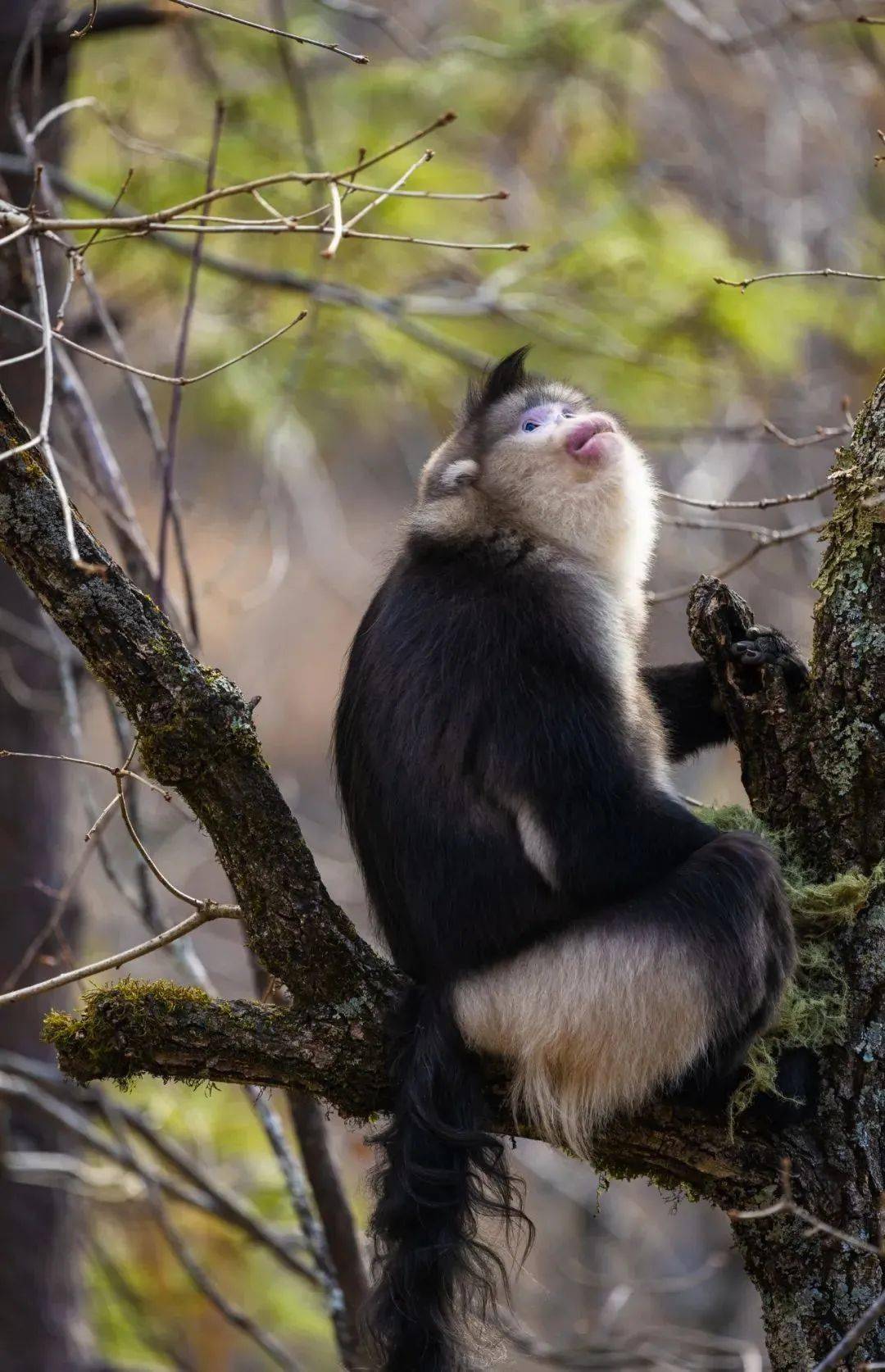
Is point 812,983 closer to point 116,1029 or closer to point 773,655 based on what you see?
point 773,655

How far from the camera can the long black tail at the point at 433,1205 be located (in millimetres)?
2564

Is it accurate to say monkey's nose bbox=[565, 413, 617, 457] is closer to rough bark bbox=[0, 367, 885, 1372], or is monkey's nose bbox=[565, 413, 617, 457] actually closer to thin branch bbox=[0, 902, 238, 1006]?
rough bark bbox=[0, 367, 885, 1372]

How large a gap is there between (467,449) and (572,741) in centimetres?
101

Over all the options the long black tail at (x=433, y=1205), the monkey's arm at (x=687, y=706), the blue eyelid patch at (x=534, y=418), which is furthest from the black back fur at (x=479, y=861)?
the blue eyelid patch at (x=534, y=418)

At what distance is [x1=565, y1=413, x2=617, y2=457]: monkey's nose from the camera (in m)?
3.31

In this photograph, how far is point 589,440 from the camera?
334 cm

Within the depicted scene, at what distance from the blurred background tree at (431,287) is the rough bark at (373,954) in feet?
2.30

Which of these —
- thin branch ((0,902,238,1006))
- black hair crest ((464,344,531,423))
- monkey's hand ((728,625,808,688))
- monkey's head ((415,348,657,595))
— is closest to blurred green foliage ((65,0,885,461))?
black hair crest ((464,344,531,423))

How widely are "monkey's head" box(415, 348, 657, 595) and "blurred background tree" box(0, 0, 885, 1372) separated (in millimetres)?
253

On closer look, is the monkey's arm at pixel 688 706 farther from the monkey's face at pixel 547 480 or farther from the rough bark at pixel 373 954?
the rough bark at pixel 373 954

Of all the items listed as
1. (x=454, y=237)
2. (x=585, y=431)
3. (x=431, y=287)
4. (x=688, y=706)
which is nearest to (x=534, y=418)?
(x=585, y=431)

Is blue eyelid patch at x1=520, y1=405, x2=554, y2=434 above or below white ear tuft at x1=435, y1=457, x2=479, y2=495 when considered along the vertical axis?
above

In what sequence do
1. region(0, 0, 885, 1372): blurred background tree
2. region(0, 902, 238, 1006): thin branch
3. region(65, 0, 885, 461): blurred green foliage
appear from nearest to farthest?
region(0, 902, 238, 1006): thin branch, region(0, 0, 885, 1372): blurred background tree, region(65, 0, 885, 461): blurred green foliage

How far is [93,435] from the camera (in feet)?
12.9
